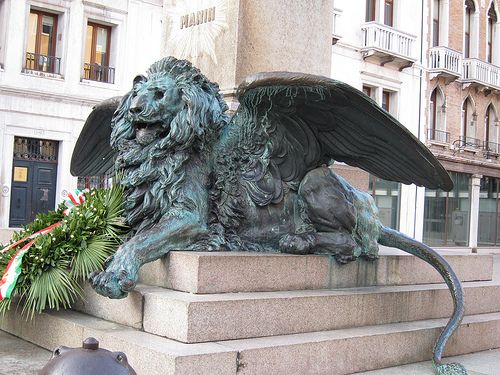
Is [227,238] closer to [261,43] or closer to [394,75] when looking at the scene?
[261,43]

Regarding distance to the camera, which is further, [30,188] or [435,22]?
[435,22]

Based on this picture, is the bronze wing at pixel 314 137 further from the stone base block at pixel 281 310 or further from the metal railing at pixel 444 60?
the metal railing at pixel 444 60

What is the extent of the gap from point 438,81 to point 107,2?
13.8 m

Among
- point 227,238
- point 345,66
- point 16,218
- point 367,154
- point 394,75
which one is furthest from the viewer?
point 394,75

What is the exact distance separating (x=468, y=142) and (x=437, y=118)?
1919 millimetres

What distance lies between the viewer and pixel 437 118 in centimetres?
2869

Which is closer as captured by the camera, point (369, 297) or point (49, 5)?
point (369, 297)

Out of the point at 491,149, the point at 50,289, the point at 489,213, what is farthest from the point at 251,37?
the point at 489,213

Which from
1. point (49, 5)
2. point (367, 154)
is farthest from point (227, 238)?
point (49, 5)

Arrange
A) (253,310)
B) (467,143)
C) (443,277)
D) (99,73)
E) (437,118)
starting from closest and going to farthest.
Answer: (253,310) → (443,277) → (99,73) → (437,118) → (467,143)

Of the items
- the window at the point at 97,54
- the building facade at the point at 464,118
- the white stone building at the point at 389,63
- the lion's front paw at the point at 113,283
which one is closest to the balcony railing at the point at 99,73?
the window at the point at 97,54

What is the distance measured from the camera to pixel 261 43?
607cm

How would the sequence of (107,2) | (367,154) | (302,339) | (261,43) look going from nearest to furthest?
(302,339), (367,154), (261,43), (107,2)

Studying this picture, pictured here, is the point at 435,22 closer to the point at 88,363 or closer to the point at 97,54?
the point at 97,54
